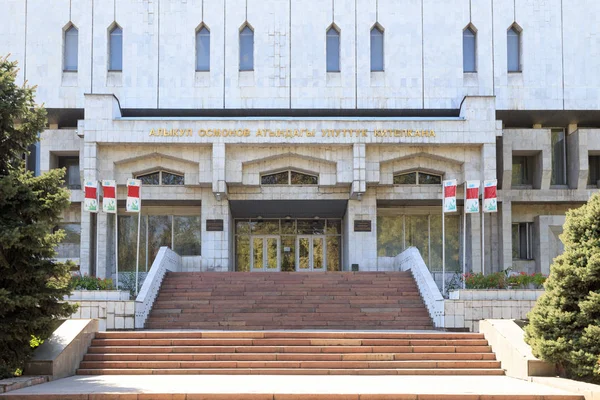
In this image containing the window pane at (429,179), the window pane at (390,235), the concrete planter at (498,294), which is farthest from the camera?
the window pane at (390,235)

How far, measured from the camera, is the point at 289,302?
25.9 m

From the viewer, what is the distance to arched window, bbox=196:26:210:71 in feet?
115

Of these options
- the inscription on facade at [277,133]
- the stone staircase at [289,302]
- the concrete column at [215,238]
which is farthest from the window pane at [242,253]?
the stone staircase at [289,302]

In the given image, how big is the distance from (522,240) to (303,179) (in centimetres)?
1047

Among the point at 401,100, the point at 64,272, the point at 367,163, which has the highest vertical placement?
the point at 401,100

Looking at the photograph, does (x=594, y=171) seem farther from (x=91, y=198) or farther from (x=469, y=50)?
(x=91, y=198)

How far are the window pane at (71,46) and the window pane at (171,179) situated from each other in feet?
21.1

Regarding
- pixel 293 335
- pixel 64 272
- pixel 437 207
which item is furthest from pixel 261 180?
pixel 64 272

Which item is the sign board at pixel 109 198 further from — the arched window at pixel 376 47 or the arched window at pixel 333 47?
the arched window at pixel 376 47

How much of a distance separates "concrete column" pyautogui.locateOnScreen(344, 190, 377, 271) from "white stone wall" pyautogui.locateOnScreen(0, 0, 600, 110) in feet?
14.0

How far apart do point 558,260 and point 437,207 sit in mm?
19586

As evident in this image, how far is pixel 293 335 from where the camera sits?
19562 mm

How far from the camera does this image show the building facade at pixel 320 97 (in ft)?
110

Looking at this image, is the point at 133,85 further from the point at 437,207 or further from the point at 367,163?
the point at 437,207
